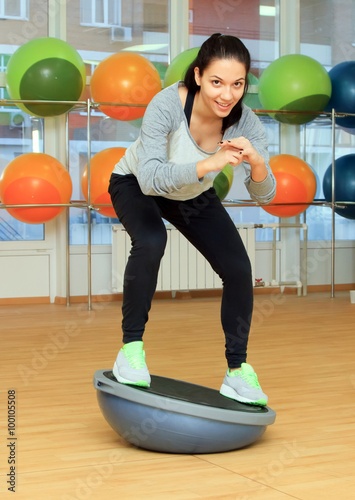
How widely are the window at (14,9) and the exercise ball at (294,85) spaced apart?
5.26 feet

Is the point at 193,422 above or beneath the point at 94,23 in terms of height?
beneath

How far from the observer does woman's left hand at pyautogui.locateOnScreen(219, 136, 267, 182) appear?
5.30 ft

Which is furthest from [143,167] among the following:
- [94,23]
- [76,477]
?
[94,23]

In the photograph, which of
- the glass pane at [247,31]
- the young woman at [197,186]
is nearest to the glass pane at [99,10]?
the glass pane at [247,31]

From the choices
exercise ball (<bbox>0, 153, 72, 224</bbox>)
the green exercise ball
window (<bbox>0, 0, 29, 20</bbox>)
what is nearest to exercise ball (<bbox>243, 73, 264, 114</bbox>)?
the green exercise ball

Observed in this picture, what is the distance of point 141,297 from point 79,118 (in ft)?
10.6

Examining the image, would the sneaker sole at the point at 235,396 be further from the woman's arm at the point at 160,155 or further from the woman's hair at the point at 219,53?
the woman's hair at the point at 219,53

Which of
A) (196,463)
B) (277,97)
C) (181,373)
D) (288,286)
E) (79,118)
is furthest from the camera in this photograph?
(288,286)

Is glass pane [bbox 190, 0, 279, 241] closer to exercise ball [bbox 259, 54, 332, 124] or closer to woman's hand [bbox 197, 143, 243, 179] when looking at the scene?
exercise ball [bbox 259, 54, 332, 124]

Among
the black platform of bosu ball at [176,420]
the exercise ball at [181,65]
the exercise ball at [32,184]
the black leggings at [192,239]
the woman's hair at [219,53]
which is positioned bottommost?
the black platform of bosu ball at [176,420]

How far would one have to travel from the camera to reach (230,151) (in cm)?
162

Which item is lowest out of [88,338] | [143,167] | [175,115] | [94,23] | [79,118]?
[88,338]

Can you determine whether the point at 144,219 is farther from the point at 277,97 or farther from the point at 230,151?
the point at 277,97

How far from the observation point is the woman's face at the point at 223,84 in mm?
1703
